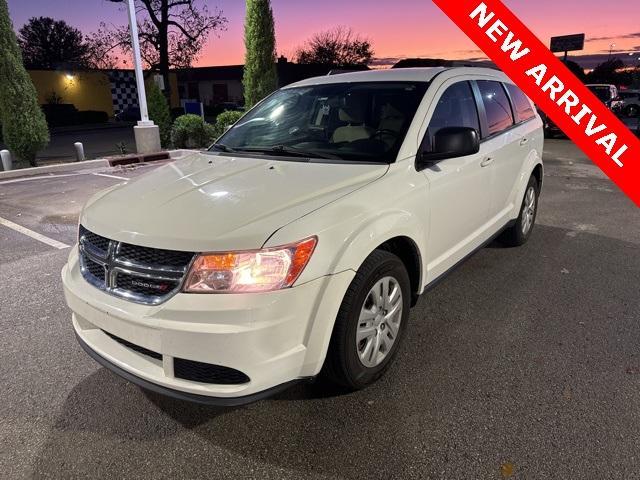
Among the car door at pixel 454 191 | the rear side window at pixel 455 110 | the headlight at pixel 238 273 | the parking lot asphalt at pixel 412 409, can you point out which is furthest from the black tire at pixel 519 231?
the headlight at pixel 238 273

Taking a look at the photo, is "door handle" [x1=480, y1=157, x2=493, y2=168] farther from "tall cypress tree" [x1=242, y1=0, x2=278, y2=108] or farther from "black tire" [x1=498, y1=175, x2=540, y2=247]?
"tall cypress tree" [x1=242, y1=0, x2=278, y2=108]

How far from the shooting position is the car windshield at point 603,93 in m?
19.4

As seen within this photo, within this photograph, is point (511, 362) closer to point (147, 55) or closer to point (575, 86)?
point (575, 86)

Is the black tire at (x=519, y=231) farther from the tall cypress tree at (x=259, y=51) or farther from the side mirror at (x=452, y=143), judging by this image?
the tall cypress tree at (x=259, y=51)

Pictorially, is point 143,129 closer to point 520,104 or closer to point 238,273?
point 520,104

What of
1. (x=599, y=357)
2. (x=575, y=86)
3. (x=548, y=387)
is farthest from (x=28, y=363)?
(x=575, y=86)

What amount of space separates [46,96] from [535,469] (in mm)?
37188

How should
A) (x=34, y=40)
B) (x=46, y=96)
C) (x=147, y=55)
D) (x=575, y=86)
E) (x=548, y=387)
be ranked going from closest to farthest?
(x=548, y=387) → (x=575, y=86) → (x=147, y=55) → (x=46, y=96) → (x=34, y=40)

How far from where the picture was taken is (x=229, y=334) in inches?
76.1

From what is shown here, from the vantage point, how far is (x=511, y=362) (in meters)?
2.89

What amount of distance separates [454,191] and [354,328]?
4.50 ft

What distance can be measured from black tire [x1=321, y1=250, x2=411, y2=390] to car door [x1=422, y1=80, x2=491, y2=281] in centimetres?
56

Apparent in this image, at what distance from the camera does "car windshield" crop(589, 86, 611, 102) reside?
765 inches

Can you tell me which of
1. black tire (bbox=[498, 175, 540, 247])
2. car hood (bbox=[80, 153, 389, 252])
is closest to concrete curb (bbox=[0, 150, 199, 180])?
black tire (bbox=[498, 175, 540, 247])
